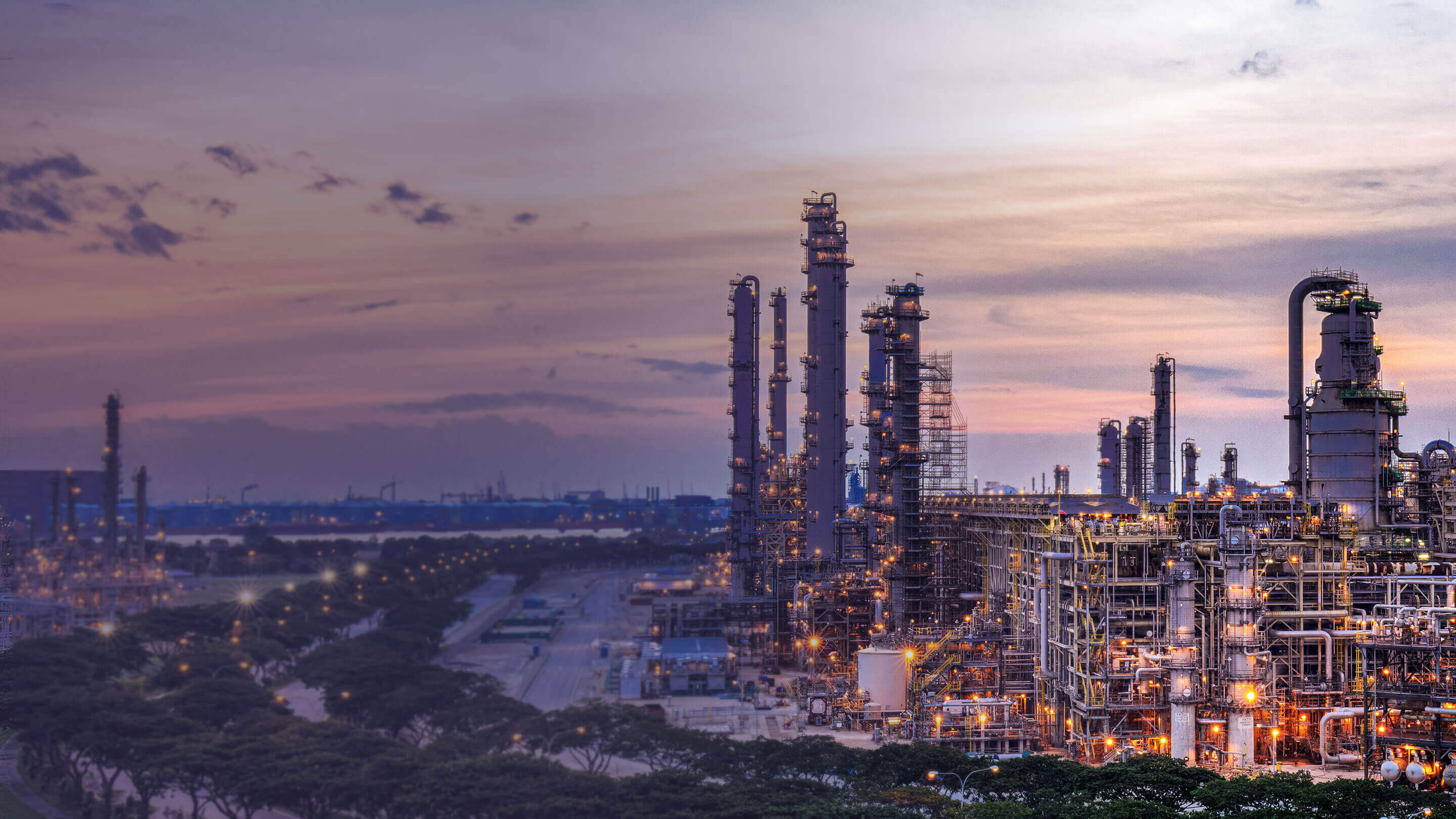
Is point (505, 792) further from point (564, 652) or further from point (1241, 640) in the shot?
point (1241, 640)

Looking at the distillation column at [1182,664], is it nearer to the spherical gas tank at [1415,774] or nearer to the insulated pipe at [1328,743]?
the insulated pipe at [1328,743]

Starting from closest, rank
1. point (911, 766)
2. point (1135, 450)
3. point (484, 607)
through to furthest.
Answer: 1. point (911, 766)
2. point (484, 607)
3. point (1135, 450)

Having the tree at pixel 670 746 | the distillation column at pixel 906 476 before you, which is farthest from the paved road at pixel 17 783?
the distillation column at pixel 906 476

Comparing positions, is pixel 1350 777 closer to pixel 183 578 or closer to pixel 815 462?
pixel 815 462

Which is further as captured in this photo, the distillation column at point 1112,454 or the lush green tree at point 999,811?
the distillation column at point 1112,454

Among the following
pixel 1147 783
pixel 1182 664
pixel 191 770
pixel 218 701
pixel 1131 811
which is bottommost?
pixel 191 770

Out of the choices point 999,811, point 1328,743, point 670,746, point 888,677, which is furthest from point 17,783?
point 1328,743
